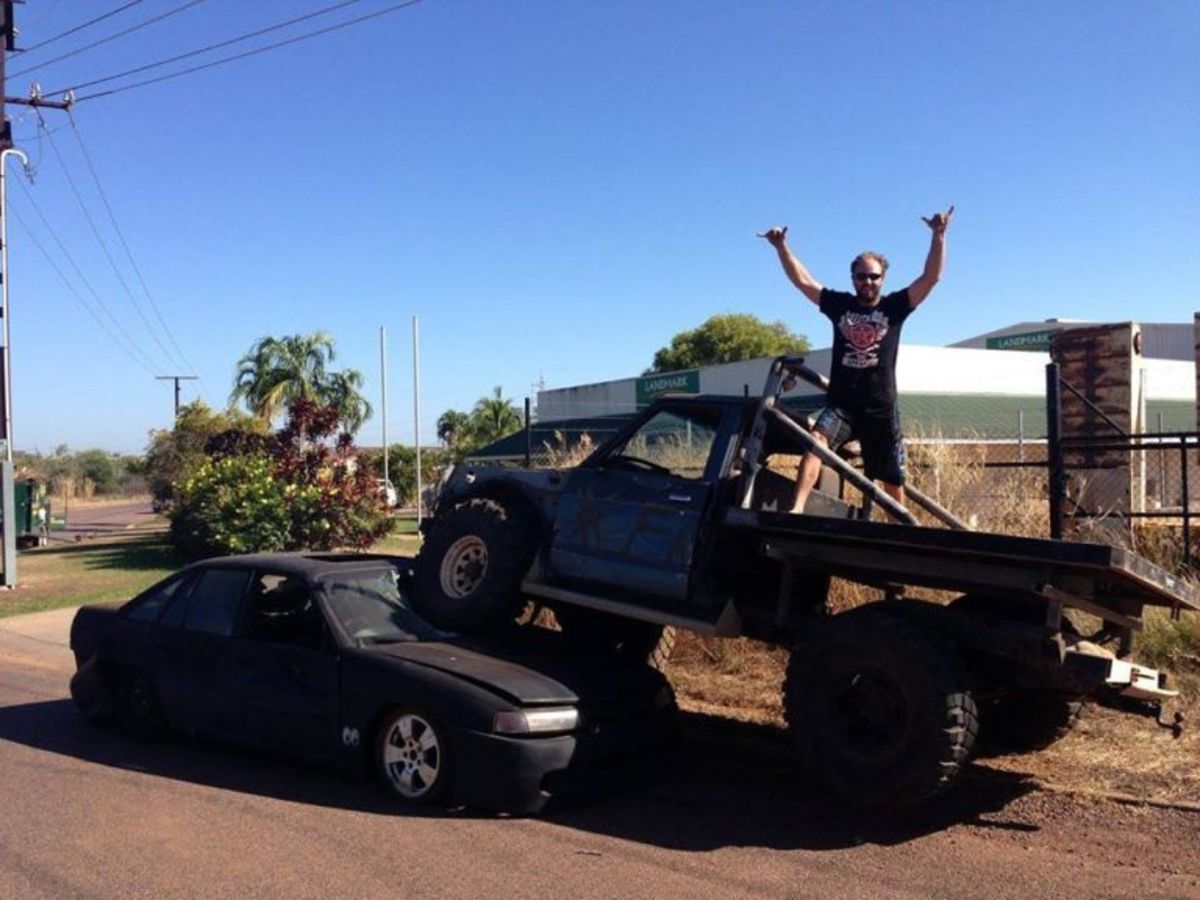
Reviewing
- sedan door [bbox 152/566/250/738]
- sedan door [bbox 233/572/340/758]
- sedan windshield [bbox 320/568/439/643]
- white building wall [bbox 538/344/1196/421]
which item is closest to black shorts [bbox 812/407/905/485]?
sedan windshield [bbox 320/568/439/643]

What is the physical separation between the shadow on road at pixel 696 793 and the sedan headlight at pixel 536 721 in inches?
17.3

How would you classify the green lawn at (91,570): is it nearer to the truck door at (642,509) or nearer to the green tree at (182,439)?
the green tree at (182,439)

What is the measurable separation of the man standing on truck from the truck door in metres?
0.65

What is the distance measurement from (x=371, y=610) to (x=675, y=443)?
Result: 218 centimetres

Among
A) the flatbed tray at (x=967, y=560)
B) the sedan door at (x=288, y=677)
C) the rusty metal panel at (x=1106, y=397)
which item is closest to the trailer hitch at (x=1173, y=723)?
the flatbed tray at (x=967, y=560)

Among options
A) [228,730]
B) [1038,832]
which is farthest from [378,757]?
[1038,832]

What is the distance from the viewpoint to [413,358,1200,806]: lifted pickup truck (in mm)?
5125

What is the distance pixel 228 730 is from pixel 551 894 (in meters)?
2.81

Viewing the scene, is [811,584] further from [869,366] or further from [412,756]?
[412,756]

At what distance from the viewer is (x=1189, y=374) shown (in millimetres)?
44125

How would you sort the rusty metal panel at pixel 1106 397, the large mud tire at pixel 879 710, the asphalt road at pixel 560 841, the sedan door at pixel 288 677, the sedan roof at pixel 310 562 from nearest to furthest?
the asphalt road at pixel 560 841 < the large mud tire at pixel 879 710 < the sedan door at pixel 288 677 < the sedan roof at pixel 310 562 < the rusty metal panel at pixel 1106 397

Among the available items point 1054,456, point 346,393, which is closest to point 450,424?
point 346,393

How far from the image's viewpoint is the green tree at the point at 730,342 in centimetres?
5534

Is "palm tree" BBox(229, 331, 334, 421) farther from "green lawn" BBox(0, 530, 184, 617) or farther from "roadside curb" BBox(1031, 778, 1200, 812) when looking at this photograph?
"roadside curb" BBox(1031, 778, 1200, 812)
